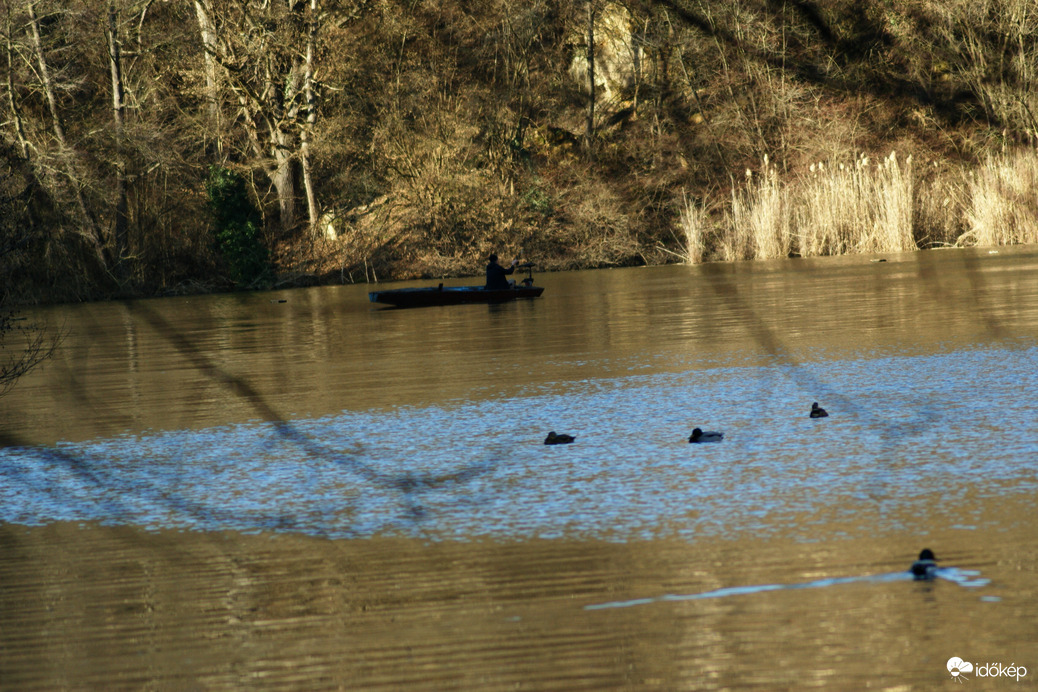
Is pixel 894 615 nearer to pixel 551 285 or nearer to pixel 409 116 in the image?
pixel 551 285

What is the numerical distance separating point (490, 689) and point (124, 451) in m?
6.08

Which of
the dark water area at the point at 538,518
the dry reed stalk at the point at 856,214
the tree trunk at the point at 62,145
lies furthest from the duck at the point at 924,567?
the tree trunk at the point at 62,145

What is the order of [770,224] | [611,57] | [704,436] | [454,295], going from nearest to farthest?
[704,436], [454,295], [770,224], [611,57]

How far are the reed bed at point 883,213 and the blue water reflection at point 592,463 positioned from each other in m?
20.6

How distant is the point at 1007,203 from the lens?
30625 mm

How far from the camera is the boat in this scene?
24.1 metres

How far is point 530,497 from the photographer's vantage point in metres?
7.32

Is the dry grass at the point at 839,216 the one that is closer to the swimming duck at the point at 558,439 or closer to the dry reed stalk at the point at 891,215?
the dry reed stalk at the point at 891,215

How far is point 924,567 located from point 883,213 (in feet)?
92.1

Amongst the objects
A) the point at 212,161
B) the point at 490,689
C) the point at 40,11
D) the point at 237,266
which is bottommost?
the point at 490,689

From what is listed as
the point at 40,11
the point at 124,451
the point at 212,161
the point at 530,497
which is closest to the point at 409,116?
the point at 212,161

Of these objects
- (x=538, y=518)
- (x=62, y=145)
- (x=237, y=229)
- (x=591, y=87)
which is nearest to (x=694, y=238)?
(x=591, y=87)

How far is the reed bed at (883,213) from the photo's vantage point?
1205 inches
